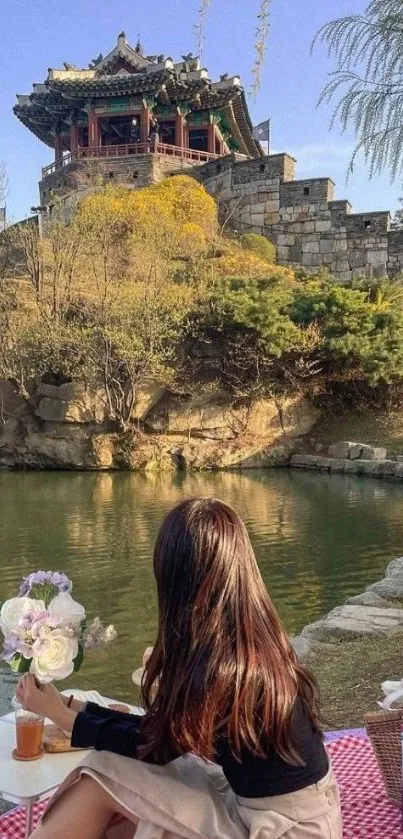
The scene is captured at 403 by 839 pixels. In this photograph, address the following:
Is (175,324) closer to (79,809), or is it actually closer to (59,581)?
(59,581)

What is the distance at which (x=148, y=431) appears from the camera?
2062cm

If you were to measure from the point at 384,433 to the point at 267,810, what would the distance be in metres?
19.7

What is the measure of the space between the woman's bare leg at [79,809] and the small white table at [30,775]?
1.42 feet

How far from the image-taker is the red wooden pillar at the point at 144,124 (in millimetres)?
32406

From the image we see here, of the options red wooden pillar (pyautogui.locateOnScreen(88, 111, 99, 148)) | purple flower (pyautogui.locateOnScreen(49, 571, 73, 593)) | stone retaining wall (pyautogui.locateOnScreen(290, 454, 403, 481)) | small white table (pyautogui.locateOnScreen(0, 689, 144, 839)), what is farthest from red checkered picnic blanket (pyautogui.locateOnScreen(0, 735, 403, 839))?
red wooden pillar (pyautogui.locateOnScreen(88, 111, 99, 148))

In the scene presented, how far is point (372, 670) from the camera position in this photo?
452cm

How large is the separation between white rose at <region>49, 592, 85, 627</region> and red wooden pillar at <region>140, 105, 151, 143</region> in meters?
32.7

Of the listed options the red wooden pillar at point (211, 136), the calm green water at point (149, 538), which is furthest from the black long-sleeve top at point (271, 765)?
the red wooden pillar at point (211, 136)

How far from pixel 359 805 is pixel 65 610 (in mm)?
1421

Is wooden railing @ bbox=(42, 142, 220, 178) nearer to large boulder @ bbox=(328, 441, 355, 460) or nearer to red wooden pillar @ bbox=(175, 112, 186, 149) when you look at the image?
red wooden pillar @ bbox=(175, 112, 186, 149)

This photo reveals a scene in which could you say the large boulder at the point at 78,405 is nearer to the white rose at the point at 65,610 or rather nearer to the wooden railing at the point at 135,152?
the wooden railing at the point at 135,152

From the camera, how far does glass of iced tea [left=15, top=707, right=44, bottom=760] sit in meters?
2.40

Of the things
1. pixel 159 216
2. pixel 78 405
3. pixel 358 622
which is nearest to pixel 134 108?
pixel 159 216

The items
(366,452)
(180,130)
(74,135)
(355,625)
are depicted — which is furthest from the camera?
(74,135)
